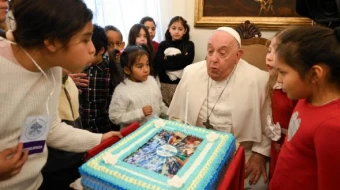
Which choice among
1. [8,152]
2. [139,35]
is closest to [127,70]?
[139,35]

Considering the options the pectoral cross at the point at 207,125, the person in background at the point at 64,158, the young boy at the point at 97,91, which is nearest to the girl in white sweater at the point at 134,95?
the young boy at the point at 97,91

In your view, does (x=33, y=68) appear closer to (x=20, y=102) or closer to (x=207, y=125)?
(x=20, y=102)

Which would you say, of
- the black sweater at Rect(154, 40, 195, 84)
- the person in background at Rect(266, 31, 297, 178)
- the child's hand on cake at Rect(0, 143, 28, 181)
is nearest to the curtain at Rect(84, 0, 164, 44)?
the black sweater at Rect(154, 40, 195, 84)

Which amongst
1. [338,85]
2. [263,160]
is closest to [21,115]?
[338,85]

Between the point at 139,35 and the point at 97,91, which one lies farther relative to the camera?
the point at 139,35

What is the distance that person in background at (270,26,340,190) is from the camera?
3.07 ft

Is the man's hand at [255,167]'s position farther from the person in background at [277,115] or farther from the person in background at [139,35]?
the person in background at [139,35]

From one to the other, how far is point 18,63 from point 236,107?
1.41 m

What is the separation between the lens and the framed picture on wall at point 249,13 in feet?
10.3

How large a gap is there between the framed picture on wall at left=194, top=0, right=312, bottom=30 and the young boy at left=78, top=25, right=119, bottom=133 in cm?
185

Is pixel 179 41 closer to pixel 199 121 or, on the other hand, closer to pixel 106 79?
pixel 106 79

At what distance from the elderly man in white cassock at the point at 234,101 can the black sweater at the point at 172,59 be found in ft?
4.44

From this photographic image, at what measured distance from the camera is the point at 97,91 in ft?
7.37

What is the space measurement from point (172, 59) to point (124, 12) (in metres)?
1.09
